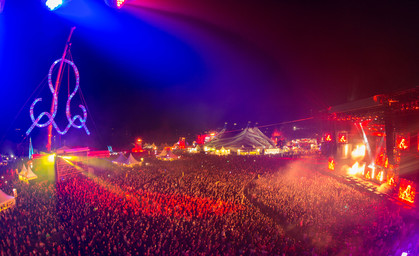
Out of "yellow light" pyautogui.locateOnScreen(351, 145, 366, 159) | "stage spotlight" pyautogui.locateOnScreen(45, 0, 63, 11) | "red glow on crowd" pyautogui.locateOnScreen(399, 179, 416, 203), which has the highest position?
"stage spotlight" pyautogui.locateOnScreen(45, 0, 63, 11)

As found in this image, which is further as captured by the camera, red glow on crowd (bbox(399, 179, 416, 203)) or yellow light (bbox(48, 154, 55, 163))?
yellow light (bbox(48, 154, 55, 163))

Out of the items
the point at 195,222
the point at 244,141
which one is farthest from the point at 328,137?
the point at 244,141

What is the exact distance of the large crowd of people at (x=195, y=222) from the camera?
5.64 meters

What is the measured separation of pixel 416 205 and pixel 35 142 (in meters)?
35.8

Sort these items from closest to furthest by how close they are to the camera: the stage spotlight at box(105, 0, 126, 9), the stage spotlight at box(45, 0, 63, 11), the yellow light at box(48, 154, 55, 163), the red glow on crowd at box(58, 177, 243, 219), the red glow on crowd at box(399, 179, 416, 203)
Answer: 1. the stage spotlight at box(105, 0, 126, 9)
2. the stage spotlight at box(45, 0, 63, 11)
3. the red glow on crowd at box(58, 177, 243, 219)
4. the red glow on crowd at box(399, 179, 416, 203)
5. the yellow light at box(48, 154, 55, 163)

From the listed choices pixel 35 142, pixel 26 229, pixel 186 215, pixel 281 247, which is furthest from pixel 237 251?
pixel 35 142

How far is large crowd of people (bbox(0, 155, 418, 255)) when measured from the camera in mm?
5641

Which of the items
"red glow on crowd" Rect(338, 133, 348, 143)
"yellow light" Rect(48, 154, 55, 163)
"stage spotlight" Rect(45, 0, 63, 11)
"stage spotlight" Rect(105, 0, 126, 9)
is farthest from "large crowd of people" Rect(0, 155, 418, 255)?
"stage spotlight" Rect(45, 0, 63, 11)

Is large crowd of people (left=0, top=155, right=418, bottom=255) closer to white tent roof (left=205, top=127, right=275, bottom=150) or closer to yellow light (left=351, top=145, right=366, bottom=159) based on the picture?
yellow light (left=351, top=145, right=366, bottom=159)

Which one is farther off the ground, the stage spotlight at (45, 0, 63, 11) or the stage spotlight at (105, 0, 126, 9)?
the stage spotlight at (45, 0, 63, 11)

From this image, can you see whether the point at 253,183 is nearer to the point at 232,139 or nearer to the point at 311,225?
the point at 311,225

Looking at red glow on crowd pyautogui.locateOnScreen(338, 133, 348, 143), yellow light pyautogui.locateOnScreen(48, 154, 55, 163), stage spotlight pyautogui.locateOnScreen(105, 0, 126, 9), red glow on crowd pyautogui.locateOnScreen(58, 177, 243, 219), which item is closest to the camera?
stage spotlight pyautogui.locateOnScreen(105, 0, 126, 9)

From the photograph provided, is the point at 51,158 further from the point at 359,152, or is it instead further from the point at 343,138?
the point at 359,152

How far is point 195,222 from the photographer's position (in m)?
7.01
